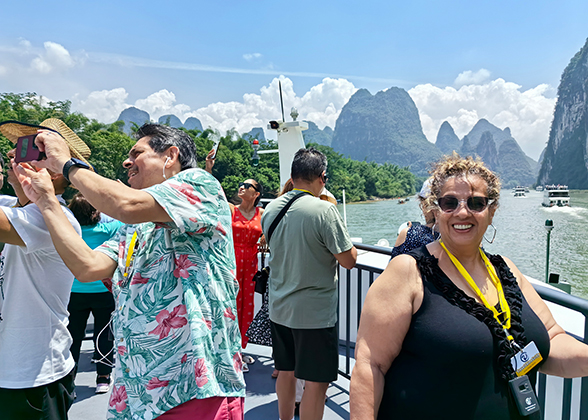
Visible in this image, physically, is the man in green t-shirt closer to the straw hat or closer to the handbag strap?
the handbag strap

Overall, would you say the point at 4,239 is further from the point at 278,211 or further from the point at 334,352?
the point at 334,352

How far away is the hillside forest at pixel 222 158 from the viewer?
3962 cm

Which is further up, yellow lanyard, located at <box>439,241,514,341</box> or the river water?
yellow lanyard, located at <box>439,241,514,341</box>

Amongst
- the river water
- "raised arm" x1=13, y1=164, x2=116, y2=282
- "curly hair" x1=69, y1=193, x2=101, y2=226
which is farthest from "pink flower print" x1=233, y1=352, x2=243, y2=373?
the river water

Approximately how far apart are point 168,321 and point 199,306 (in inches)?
4.2

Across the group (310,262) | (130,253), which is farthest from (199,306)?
(310,262)

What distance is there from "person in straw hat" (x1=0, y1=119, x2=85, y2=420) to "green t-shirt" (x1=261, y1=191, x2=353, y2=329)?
1.18 metres

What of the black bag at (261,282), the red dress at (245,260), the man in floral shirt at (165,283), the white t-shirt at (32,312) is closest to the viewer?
the man in floral shirt at (165,283)

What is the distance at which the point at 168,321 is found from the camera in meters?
1.33

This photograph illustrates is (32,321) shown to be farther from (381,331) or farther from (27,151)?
(381,331)

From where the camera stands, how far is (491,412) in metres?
1.18

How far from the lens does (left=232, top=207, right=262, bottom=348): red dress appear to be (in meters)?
3.62

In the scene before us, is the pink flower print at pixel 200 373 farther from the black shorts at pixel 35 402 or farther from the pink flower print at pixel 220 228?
the black shorts at pixel 35 402

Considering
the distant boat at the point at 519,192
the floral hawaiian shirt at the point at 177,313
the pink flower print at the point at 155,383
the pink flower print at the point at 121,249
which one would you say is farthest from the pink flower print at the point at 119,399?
the distant boat at the point at 519,192
